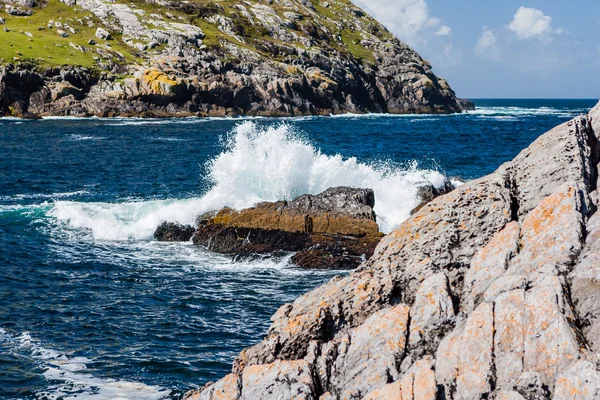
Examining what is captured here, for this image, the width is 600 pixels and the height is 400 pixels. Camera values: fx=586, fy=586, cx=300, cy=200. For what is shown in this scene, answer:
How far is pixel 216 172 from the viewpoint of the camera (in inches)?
1469

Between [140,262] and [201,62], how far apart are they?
109858mm

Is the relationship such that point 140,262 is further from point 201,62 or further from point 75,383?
point 201,62

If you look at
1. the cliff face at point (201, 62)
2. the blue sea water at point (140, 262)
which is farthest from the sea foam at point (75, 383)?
the cliff face at point (201, 62)

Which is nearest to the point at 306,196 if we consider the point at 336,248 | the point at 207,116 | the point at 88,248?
the point at 336,248

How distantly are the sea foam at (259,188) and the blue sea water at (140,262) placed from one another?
0.29 feet

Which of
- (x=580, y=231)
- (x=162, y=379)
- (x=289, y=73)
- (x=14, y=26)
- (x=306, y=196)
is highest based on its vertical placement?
(x=14, y=26)

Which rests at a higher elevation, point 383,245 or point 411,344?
point 383,245

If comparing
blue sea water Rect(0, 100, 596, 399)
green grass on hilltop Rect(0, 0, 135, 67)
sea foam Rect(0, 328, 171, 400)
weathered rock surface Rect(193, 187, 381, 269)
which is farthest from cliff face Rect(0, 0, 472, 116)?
sea foam Rect(0, 328, 171, 400)

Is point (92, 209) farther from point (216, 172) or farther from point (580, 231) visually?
point (580, 231)

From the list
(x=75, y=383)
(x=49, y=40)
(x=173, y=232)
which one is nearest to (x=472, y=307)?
(x=75, y=383)

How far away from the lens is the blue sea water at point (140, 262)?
1602cm

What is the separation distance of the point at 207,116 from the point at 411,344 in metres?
117

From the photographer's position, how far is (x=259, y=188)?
3656 centimetres

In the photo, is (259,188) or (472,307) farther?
(259,188)
